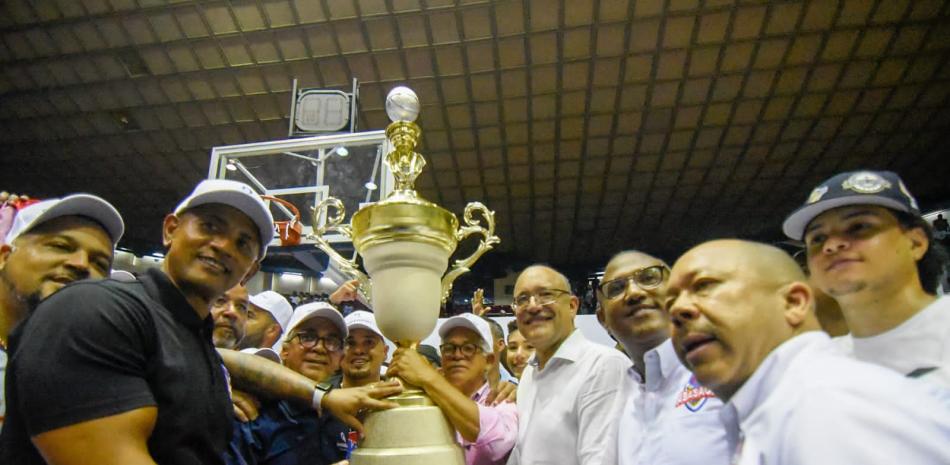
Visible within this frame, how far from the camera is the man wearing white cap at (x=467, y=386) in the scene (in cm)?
141

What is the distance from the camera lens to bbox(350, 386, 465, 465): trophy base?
4.08 ft

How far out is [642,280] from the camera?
1.73m

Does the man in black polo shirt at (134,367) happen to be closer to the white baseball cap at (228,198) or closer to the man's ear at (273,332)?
the white baseball cap at (228,198)

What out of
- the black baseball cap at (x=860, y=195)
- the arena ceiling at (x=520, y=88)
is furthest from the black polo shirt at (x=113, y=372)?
the arena ceiling at (x=520, y=88)

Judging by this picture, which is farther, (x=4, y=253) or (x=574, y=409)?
(x=574, y=409)

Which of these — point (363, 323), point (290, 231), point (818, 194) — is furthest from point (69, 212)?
point (290, 231)

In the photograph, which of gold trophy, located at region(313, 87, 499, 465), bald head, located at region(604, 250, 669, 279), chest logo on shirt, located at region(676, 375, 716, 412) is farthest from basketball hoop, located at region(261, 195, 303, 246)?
chest logo on shirt, located at region(676, 375, 716, 412)

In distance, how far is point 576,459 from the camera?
1.61 meters

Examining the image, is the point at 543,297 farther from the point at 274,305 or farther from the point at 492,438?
the point at 274,305

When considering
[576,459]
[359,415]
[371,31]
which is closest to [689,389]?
[576,459]

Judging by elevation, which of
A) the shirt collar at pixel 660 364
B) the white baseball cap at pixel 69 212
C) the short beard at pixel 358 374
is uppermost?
the white baseball cap at pixel 69 212

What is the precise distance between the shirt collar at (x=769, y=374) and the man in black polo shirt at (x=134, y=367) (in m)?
0.97

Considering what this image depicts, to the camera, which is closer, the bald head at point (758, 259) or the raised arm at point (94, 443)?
the raised arm at point (94, 443)

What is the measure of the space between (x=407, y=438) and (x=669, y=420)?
698mm
